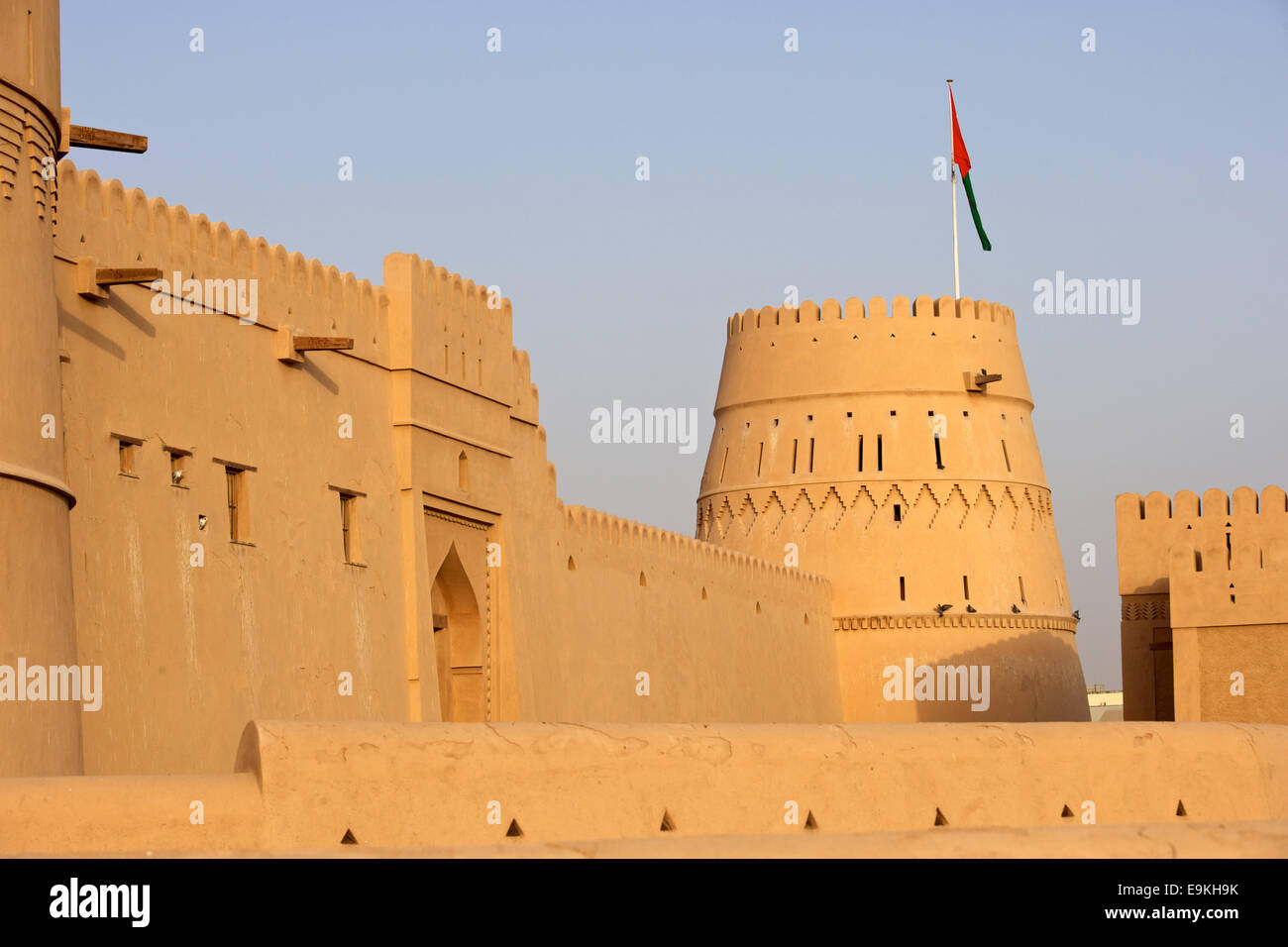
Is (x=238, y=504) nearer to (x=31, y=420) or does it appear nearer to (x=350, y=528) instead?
(x=350, y=528)

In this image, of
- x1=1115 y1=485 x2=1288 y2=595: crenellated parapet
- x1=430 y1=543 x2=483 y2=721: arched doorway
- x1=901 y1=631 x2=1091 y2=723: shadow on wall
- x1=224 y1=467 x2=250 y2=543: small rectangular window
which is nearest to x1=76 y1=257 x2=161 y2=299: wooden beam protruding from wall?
x1=224 y1=467 x2=250 y2=543: small rectangular window

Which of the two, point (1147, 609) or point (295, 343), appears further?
point (1147, 609)

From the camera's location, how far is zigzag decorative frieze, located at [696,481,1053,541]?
2962cm

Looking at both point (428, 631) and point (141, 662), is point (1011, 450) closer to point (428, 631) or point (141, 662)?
point (428, 631)

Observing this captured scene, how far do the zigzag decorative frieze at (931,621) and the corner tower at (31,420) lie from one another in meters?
19.1

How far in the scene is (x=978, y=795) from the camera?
9156mm

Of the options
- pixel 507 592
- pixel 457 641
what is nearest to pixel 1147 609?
pixel 507 592

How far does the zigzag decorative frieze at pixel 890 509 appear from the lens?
29625 mm

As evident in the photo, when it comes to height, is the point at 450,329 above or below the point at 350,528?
above

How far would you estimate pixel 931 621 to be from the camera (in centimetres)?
2928

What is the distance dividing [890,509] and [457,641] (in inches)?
487
